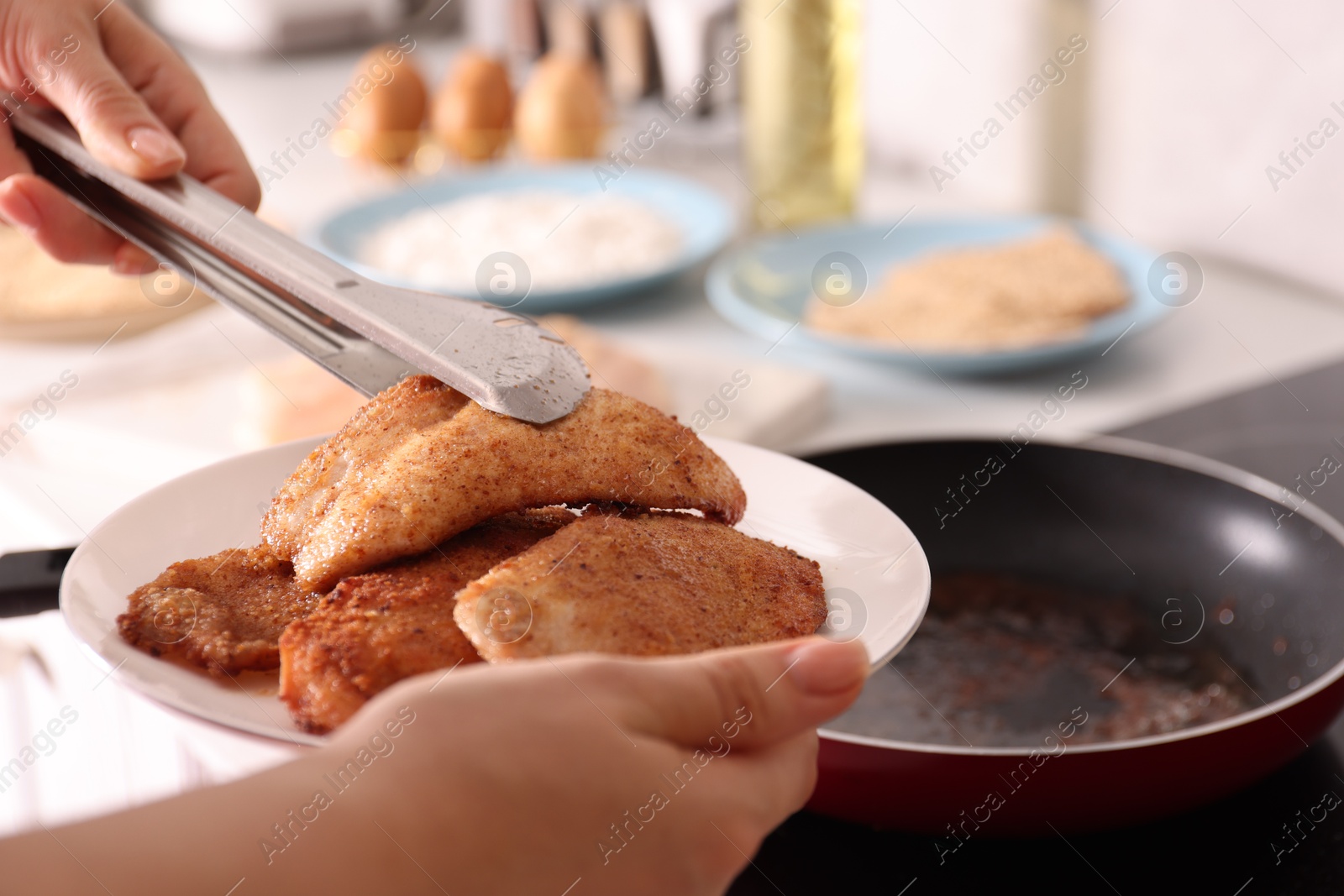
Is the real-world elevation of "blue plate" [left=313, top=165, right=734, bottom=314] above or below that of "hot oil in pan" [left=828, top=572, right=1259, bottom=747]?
below

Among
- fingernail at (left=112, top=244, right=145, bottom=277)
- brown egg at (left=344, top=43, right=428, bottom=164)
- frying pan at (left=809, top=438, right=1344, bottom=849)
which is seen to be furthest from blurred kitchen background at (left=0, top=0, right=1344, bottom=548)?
fingernail at (left=112, top=244, right=145, bottom=277)

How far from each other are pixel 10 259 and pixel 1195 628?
1.70 metres

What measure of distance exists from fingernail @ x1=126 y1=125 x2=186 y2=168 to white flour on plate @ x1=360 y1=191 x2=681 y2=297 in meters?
0.84

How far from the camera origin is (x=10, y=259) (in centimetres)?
183

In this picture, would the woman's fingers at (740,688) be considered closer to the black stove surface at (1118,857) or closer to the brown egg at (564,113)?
the black stove surface at (1118,857)

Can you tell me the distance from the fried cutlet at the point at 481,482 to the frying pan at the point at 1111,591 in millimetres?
194

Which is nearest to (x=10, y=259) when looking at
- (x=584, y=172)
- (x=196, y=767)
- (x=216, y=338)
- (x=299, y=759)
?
(x=216, y=338)

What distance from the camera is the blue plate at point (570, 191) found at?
1.71m

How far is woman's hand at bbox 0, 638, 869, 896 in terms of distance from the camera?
0.44 m

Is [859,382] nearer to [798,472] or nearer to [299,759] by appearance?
[798,472]

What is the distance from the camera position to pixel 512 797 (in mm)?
477

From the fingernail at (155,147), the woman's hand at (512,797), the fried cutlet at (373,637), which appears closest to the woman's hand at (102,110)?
the fingernail at (155,147)

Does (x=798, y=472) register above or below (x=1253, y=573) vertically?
above

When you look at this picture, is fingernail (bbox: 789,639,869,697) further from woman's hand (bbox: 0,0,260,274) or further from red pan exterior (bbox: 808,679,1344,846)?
woman's hand (bbox: 0,0,260,274)
